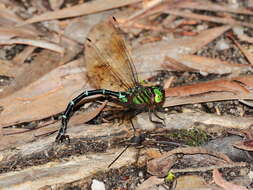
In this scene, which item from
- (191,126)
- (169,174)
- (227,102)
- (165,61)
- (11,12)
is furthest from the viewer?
(11,12)

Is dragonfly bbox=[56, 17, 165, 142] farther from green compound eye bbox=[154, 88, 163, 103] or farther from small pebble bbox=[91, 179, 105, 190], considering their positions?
small pebble bbox=[91, 179, 105, 190]

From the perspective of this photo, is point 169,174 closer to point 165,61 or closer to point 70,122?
point 70,122

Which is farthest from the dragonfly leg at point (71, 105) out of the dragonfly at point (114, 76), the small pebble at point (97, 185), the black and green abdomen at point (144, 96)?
the small pebble at point (97, 185)

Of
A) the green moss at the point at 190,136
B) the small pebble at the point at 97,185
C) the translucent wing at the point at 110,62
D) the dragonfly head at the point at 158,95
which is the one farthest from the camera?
the translucent wing at the point at 110,62

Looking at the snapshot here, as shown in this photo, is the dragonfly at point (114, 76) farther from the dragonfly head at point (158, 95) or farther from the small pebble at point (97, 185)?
the small pebble at point (97, 185)

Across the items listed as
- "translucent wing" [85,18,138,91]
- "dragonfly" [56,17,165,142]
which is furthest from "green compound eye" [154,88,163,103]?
"translucent wing" [85,18,138,91]

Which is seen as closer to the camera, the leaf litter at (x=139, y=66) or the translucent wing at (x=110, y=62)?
the leaf litter at (x=139, y=66)

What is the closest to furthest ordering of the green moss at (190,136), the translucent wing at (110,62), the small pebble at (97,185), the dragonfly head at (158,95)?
the small pebble at (97,185)
the green moss at (190,136)
the dragonfly head at (158,95)
the translucent wing at (110,62)

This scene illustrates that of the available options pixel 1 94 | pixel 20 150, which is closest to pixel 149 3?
pixel 1 94
